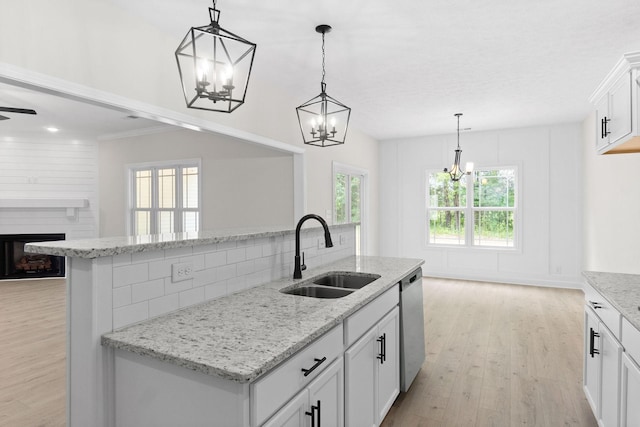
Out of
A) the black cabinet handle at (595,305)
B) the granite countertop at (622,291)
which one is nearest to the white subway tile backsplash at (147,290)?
the granite countertop at (622,291)

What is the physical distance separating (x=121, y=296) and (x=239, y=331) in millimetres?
468

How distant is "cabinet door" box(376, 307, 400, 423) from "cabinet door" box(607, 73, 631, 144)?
5.31ft

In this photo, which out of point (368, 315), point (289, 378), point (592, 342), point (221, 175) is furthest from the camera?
point (221, 175)

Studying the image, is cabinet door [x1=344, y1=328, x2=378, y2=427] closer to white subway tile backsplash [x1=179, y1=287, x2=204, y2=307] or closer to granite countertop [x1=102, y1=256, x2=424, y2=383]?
granite countertop [x1=102, y1=256, x2=424, y2=383]

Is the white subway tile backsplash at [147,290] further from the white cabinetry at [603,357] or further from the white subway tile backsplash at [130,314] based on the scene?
the white cabinetry at [603,357]

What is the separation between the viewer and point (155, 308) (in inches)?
60.4

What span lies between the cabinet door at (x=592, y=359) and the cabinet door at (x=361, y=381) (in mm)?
1263

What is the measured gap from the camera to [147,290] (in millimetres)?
1506

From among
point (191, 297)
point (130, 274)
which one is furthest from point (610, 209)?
point (130, 274)

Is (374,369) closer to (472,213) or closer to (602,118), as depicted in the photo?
(602,118)

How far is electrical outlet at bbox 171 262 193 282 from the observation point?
1610 millimetres

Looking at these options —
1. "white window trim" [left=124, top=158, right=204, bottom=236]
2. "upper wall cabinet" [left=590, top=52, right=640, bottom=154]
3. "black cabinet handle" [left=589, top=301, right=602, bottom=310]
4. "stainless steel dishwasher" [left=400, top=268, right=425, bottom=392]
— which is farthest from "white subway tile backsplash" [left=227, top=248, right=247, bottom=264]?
"white window trim" [left=124, top=158, right=204, bottom=236]

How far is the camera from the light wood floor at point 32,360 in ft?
8.07

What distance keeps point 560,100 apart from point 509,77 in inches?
52.9
